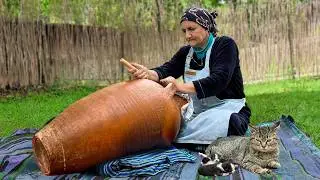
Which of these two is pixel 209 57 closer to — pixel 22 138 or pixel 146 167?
pixel 146 167

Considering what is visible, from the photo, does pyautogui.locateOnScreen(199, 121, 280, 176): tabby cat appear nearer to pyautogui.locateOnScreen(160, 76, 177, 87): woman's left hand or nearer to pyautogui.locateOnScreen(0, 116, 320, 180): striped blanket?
pyautogui.locateOnScreen(0, 116, 320, 180): striped blanket

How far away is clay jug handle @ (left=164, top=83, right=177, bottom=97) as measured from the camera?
4.20 metres

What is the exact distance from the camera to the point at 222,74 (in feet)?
13.8

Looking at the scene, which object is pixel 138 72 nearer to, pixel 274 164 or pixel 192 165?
pixel 192 165

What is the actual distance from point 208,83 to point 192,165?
26.8 inches

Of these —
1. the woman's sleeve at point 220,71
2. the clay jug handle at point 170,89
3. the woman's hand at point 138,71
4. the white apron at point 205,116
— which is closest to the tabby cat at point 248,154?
the white apron at point 205,116

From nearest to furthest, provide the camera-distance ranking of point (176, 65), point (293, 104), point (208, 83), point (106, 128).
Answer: point (106, 128) → point (208, 83) → point (176, 65) → point (293, 104)

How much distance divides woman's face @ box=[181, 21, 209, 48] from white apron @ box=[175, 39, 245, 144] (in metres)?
0.13

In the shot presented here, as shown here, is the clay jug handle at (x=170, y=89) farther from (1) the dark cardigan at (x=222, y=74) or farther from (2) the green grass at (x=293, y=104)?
(2) the green grass at (x=293, y=104)

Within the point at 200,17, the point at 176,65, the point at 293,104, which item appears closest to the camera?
the point at 200,17

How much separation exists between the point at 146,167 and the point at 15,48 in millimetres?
6650

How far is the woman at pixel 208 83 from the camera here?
13.9 feet

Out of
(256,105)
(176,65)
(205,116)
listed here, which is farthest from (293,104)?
(205,116)

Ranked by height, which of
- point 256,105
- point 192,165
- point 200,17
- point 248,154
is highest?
point 200,17
